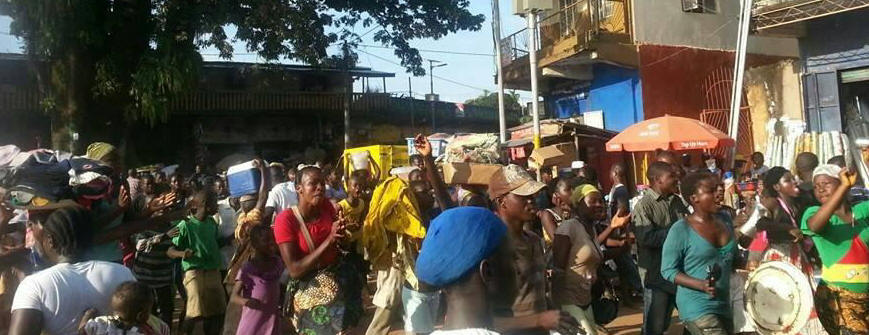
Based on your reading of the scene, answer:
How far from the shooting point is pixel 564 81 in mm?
18812

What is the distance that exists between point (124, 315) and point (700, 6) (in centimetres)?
1684

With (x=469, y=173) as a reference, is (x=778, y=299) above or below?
below

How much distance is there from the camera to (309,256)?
4078mm

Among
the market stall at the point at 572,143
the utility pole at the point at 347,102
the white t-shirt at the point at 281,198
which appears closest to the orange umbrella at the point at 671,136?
the market stall at the point at 572,143

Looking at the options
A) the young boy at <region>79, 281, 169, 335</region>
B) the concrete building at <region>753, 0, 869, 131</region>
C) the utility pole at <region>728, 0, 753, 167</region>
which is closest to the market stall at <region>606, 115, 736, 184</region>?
the utility pole at <region>728, 0, 753, 167</region>

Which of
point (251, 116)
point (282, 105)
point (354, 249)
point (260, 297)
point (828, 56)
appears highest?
point (282, 105)

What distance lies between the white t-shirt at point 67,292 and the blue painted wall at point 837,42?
40.5 ft

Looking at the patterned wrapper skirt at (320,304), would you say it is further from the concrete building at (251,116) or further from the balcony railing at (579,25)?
the concrete building at (251,116)

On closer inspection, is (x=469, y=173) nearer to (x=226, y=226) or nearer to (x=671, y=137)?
(x=226, y=226)

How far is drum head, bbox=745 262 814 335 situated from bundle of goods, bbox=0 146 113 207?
4169mm

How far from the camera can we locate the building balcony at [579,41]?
52.0 ft

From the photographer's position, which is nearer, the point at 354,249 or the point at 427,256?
the point at 427,256

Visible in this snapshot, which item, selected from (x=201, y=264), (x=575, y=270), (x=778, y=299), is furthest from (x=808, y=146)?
(x=201, y=264)

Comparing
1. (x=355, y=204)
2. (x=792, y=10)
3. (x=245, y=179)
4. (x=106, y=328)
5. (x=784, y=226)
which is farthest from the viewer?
(x=792, y=10)
